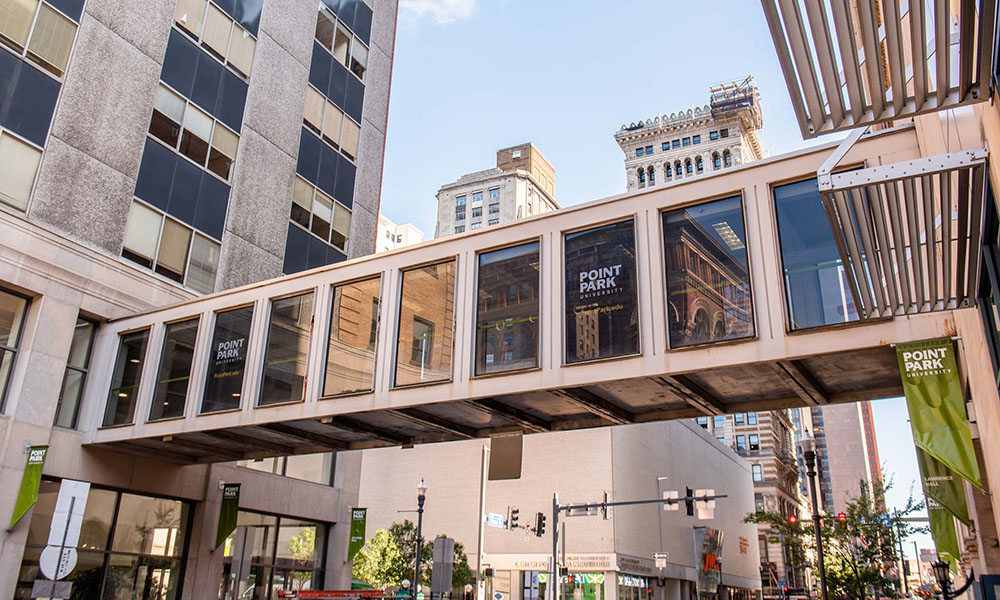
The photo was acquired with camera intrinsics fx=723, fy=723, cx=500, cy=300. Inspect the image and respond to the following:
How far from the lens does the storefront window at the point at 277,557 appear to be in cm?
2255

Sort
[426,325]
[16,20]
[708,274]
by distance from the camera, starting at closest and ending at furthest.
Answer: [708,274], [426,325], [16,20]

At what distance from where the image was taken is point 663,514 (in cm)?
6169

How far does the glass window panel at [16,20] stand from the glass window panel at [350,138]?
12.7 meters

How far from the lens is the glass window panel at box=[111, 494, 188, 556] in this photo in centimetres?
1994

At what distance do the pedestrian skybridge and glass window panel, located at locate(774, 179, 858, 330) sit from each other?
0.02m

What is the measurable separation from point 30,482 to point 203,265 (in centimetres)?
841

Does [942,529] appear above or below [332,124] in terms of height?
below

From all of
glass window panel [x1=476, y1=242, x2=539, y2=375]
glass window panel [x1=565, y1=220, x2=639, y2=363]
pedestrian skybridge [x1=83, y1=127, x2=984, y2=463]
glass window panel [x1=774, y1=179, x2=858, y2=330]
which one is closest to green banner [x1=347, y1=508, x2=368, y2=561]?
pedestrian skybridge [x1=83, y1=127, x2=984, y2=463]

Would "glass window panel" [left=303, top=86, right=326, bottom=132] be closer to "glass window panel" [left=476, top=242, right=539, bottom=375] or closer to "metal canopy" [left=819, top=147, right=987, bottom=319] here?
"glass window panel" [left=476, top=242, right=539, bottom=375]

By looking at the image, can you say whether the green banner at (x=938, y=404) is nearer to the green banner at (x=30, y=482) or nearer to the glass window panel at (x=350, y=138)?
the green banner at (x=30, y=482)

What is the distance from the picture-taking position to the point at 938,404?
9.88 meters

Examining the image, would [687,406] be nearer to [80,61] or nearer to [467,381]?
[467,381]

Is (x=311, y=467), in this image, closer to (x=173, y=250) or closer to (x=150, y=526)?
(x=150, y=526)

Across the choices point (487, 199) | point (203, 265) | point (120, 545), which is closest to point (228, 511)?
point (120, 545)
